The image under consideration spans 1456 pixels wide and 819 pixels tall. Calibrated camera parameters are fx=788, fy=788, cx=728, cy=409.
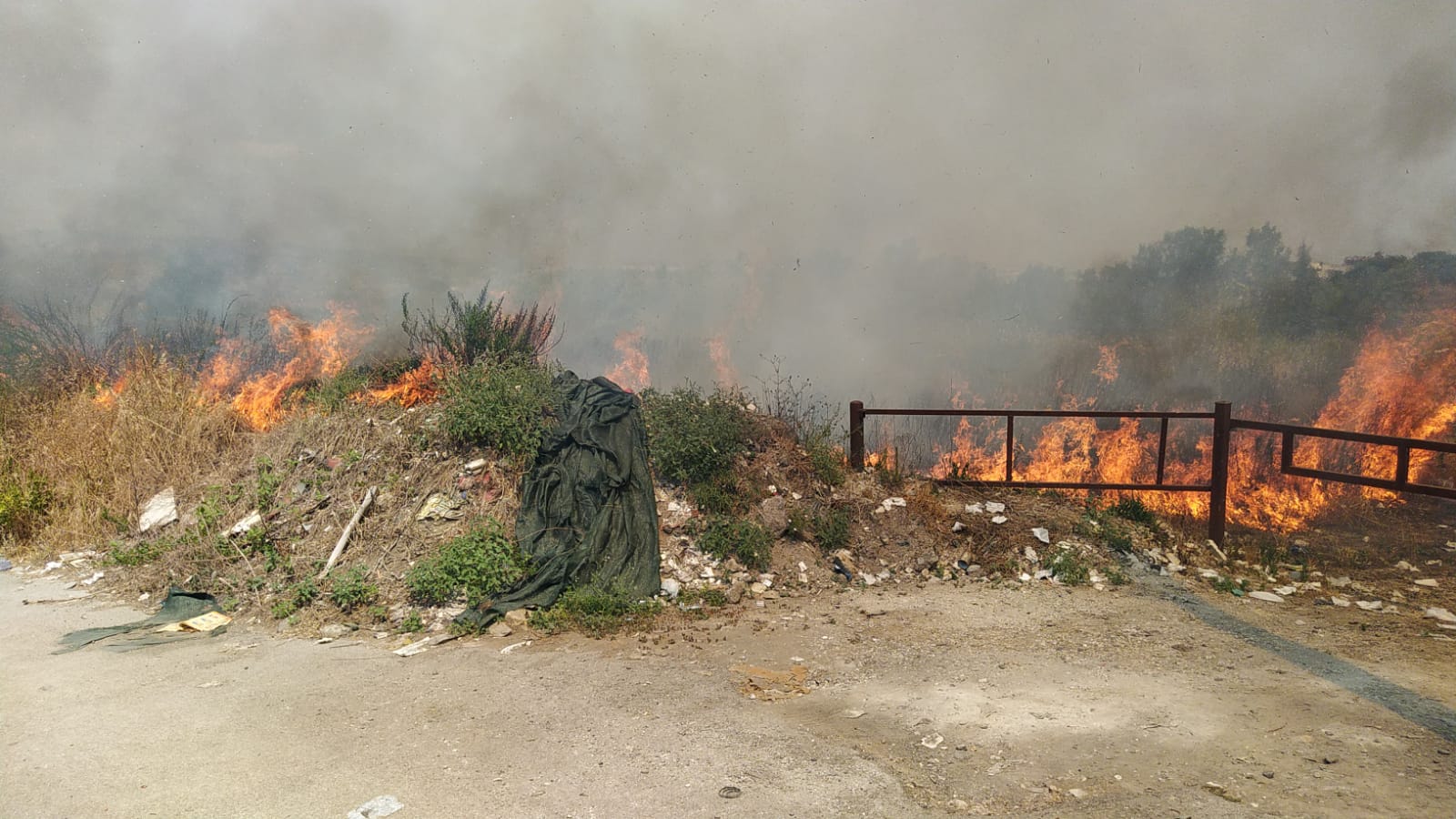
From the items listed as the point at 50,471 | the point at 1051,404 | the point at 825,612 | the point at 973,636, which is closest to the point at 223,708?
the point at 825,612

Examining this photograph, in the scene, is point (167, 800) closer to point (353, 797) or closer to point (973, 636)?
point (353, 797)

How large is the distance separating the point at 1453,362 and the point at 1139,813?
430 inches

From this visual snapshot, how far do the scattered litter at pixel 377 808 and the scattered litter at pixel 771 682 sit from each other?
1.94 metres

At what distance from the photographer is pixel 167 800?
11.7ft

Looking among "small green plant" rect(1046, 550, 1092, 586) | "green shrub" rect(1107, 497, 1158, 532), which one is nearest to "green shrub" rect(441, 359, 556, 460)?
"small green plant" rect(1046, 550, 1092, 586)

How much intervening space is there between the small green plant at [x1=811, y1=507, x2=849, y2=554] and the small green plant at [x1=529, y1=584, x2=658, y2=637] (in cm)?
177

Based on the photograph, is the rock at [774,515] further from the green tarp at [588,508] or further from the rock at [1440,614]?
the rock at [1440,614]

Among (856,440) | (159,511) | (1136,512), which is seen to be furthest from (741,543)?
(159,511)

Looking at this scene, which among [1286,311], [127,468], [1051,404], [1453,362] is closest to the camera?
[127,468]

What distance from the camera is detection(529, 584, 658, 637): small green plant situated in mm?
5691

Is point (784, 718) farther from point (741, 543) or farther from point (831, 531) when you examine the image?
point (831, 531)

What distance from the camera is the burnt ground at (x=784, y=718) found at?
137 inches

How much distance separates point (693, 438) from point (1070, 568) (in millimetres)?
3473

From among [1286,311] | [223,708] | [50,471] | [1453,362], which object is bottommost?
[223,708]
